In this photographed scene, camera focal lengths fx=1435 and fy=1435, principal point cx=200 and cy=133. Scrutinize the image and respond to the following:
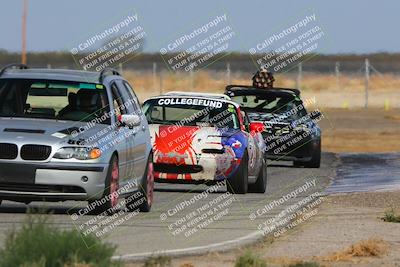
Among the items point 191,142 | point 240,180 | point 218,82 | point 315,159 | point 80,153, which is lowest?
point 218,82

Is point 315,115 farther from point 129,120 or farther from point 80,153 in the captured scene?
point 80,153

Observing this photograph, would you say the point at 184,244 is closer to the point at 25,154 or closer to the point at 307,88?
the point at 25,154

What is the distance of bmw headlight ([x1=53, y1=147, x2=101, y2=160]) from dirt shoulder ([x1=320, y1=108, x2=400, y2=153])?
74.5 feet

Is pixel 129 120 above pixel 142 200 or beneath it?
above

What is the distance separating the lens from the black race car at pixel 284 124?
28.6m

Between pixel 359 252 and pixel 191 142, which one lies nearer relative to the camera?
pixel 359 252

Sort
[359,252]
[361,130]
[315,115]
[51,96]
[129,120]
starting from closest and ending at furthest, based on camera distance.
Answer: [359,252] < [129,120] < [51,96] < [315,115] < [361,130]

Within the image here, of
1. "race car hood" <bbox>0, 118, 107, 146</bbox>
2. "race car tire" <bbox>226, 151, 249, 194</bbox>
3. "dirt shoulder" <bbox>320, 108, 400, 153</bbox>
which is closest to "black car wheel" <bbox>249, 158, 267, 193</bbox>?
"race car tire" <bbox>226, 151, 249, 194</bbox>

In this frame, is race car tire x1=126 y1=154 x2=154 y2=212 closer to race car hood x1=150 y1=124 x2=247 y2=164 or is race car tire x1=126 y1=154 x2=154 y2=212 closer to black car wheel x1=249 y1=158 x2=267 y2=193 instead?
race car hood x1=150 y1=124 x2=247 y2=164

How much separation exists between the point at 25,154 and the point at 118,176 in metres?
1.29

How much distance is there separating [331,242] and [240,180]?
697 cm

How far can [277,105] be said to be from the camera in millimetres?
29547

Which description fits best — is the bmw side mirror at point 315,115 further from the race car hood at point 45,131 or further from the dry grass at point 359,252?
the dry grass at point 359,252

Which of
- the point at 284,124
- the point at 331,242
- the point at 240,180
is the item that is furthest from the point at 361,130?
the point at 331,242
